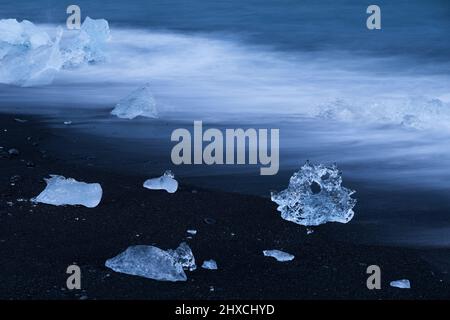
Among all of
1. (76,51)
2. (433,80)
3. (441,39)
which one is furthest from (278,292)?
(441,39)

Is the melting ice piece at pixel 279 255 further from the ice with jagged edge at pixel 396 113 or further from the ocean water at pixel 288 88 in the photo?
the ice with jagged edge at pixel 396 113

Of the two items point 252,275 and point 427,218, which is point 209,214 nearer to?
point 252,275

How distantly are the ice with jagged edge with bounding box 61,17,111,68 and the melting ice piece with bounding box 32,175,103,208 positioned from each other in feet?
15.9

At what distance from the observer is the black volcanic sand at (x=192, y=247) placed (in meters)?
3.11

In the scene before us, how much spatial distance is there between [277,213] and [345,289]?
911 mm

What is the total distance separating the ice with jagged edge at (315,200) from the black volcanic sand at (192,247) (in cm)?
6

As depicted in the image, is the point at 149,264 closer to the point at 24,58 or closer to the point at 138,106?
the point at 138,106

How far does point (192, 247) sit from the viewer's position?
11.6ft

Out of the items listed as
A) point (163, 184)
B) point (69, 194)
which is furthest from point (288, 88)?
point (69, 194)

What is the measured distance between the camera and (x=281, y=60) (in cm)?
938

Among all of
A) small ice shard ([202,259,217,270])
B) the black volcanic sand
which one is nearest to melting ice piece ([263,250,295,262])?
the black volcanic sand

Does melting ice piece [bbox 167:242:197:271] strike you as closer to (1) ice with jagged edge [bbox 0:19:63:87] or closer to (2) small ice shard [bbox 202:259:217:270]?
(2) small ice shard [bbox 202:259:217:270]

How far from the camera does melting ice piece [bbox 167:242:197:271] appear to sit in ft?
10.7

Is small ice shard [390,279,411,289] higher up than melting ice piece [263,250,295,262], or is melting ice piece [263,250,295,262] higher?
melting ice piece [263,250,295,262]
